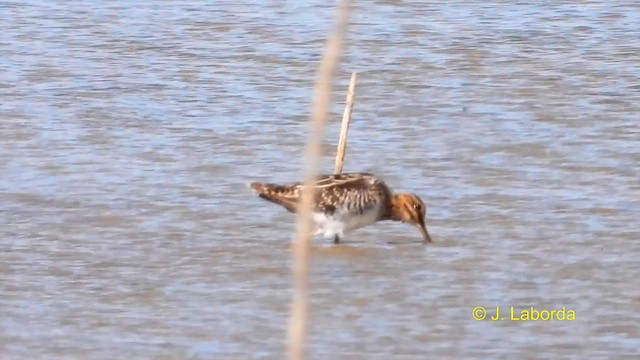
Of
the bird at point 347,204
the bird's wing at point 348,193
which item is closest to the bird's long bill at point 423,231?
the bird at point 347,204

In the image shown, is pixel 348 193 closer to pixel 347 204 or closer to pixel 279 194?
pixel 347 204

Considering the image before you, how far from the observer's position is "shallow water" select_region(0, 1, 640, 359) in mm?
6191

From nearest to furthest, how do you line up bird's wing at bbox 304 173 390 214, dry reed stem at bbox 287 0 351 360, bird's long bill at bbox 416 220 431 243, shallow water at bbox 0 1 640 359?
dry reed stem at bbox 287 0 351 360, shallow water at bbox 0 1 640 359, bird's long bill at bbox 416 220 431 243, bird's wing at bbox 304 173 390 214

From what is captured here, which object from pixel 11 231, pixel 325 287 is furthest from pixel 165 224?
pixel 325 287

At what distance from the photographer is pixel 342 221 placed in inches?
300

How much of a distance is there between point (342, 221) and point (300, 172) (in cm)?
113

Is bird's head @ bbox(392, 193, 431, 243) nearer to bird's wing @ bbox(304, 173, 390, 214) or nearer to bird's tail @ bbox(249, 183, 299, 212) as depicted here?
bird's wing @ bbox(304, 173, 390, 214)

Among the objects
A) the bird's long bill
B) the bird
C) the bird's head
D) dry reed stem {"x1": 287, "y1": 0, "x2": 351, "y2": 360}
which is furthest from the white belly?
dry reed stem {"x1": 287, "y1": 0, "x2": 351, "y2": 360}

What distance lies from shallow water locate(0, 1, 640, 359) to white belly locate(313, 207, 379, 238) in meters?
0.12

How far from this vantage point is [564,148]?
9.04m

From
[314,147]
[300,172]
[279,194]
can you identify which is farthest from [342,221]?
[314,147]

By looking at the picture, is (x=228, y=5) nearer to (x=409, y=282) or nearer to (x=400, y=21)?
(x=400, y=21)

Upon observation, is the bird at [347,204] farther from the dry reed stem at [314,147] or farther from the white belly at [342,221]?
the dry reed stem at [314,147]

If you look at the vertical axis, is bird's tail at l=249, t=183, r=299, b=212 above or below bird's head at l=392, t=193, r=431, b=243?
above
